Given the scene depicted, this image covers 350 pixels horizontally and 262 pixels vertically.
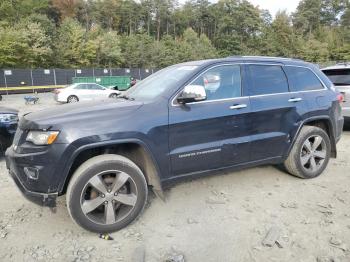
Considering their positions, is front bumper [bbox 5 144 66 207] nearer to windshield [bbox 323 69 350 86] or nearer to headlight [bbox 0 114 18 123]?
headlight [bbox 0 114 18 123]

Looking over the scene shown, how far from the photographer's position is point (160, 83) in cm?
420

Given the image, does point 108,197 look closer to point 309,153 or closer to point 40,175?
point 40,175

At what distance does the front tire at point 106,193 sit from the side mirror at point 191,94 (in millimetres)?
899

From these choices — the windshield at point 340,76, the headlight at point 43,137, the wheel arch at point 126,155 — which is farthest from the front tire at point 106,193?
the windshield at point 340,76

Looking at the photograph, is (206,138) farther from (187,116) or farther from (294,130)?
(294,130)

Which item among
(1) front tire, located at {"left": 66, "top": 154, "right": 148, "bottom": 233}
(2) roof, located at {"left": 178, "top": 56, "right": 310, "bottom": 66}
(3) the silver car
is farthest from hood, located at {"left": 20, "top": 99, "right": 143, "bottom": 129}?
(3) the silver car

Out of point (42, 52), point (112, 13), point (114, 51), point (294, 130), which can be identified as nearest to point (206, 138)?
point (294, 130)

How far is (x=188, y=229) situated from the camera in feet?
11.6

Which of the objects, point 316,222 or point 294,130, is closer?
point 316,222

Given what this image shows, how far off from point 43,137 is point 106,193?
2.76 ft

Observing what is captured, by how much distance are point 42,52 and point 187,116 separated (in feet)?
139

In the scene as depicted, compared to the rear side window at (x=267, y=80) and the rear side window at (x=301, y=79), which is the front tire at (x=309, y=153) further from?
the rear side window at (x=267, y=80)


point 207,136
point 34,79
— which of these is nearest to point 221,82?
point 207,136

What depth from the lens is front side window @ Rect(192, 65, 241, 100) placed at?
3986mm
